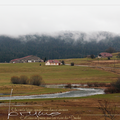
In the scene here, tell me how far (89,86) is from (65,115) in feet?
152

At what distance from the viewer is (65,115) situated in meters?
28.6

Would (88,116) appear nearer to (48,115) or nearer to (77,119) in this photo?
(77,119)

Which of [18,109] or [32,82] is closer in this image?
[18,109]

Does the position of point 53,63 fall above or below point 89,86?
above

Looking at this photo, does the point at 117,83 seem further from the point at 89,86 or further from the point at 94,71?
the point at 94,71

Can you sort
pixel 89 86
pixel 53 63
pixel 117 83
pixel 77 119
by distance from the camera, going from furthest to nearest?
1. pixel 53 63
2. pixel 89 86
3. pixel 117 83
4. pixel 77 119

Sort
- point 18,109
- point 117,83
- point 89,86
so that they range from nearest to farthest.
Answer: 1. point 18,109
2. point 117,83
3. point 89,86

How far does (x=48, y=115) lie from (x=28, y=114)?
9.49 feet

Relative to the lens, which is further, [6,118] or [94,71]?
[94,71]

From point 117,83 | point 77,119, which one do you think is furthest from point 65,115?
point 117,83

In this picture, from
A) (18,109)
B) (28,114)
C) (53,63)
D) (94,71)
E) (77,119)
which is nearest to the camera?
(77,119)

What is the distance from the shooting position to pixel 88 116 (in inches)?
1118

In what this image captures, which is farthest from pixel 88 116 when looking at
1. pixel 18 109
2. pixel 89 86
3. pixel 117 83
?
pixel 89 86

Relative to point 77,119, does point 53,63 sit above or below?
above
